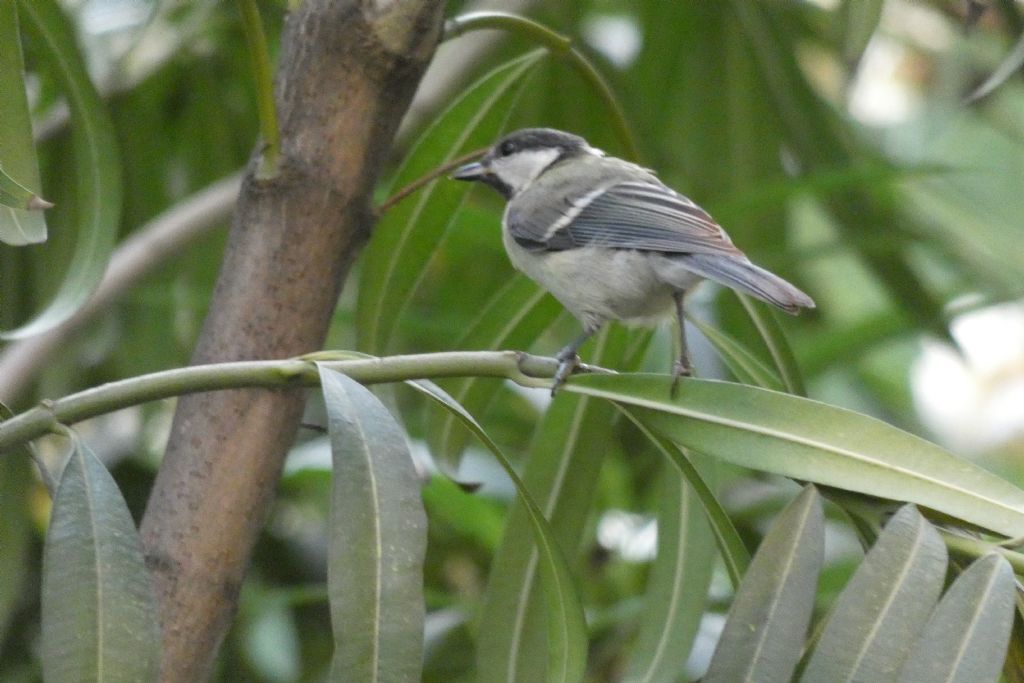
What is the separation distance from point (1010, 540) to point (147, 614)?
653 millimetres

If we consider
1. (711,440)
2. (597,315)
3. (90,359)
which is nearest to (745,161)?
(597,315)

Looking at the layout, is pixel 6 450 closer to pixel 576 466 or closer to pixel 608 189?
pixel 576 466

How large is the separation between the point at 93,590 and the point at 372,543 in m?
0.20

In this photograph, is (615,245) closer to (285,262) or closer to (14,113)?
(285,262)

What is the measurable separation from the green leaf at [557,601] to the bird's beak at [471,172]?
527 mm

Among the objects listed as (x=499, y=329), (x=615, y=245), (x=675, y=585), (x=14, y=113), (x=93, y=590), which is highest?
(x=14, y=113)

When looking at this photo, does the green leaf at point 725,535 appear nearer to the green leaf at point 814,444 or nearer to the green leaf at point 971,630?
the green leaf at point 814,444

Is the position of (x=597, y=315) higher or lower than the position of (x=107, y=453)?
higher

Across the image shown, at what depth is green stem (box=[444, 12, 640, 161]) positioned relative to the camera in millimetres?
1261

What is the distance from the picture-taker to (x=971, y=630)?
0.87m

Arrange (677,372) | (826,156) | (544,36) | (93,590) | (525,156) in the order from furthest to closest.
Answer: (826,156), (525,156), (544,36), (677,372), (93,590)

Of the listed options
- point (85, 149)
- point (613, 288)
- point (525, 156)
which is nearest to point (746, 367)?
point (613, 288)

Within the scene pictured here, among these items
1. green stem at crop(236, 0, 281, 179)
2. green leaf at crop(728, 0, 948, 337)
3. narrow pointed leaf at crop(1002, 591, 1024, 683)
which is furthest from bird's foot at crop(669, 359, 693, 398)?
green leaf at crop(728, 0, 948, 337)

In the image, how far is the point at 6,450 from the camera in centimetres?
93
